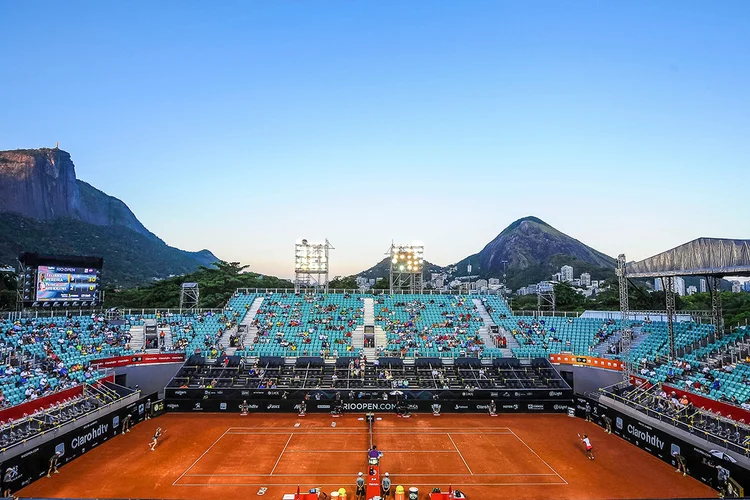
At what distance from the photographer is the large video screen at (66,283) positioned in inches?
1272

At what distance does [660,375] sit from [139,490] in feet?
96.4

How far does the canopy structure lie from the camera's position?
24172 millimetres

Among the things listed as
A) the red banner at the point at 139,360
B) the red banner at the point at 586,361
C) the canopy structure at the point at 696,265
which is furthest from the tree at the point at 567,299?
the red banner at the point at 139,360

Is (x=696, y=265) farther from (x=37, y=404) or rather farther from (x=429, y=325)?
(x=37, y=404)

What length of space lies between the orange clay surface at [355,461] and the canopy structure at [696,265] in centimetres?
962

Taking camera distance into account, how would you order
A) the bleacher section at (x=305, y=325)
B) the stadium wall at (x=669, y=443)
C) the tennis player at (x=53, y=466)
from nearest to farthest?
the stadium wall at (x=669, y=443), the tennis player at (x=53, y=466), the bleacher section at (x=305, y=325)

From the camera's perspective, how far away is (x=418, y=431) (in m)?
27.7

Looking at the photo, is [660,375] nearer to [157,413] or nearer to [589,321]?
[589,321]

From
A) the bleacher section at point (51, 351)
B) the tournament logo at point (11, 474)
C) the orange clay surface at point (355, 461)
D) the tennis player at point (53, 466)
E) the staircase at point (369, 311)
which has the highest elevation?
the staircase at point (369, 311)

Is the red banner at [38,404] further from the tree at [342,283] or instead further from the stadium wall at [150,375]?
the tree at [342,283]

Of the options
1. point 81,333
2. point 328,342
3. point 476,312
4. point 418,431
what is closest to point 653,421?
point 418,431

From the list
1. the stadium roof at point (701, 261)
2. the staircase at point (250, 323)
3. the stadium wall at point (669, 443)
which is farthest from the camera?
the staircase at point (250, 323)

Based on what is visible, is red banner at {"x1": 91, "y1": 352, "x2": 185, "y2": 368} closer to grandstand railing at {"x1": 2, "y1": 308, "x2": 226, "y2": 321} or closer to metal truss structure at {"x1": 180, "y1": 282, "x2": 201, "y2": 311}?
grandstand railing at {"x1": 2, "y1": 308, "x2": 226, "y2": 321}

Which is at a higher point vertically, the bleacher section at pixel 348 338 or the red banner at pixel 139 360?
the bleacher section at pixel 348 338
